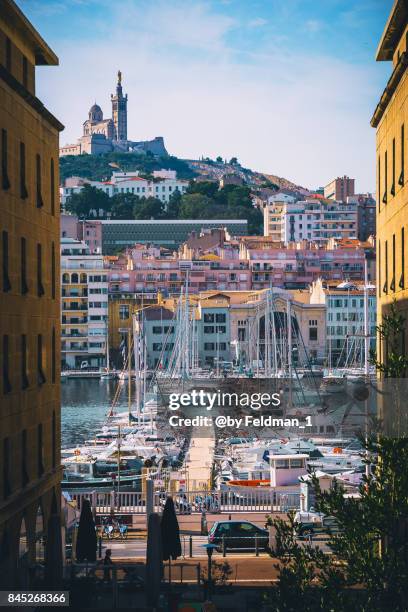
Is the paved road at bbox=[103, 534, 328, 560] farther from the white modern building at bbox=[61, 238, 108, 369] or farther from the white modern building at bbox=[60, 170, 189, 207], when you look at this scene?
the white modern building at bbox=[60, 170, 189, 207]

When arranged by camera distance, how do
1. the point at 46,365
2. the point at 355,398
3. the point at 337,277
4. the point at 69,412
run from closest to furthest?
1. the point at 46,365
2. the point at 355,398
3. the point at 69,412
4. the point at 337,277

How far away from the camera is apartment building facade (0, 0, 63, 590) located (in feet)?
31.3

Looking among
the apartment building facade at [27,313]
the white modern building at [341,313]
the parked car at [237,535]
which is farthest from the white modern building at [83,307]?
Result: the apartment building facade at [27,313]

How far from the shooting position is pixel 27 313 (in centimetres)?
1035

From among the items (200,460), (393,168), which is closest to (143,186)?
(200,460)

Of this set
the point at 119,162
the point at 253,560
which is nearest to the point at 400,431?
the point at 253,560

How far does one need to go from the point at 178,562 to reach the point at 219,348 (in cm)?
6110

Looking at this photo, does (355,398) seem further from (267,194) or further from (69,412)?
(267,194)

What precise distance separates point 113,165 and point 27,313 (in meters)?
173

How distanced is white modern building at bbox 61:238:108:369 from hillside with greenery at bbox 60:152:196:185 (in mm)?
97690

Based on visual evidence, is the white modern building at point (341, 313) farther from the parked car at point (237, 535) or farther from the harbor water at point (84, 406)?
the parked car at point (237, 535)

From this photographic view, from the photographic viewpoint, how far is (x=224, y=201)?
135 meters

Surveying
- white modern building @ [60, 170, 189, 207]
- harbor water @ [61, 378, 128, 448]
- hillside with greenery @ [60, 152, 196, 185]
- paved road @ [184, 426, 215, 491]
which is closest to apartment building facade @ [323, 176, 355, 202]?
white modern building @ [60, 170, 189, 207]

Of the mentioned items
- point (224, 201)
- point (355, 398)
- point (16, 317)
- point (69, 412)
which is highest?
point (224, 201)
